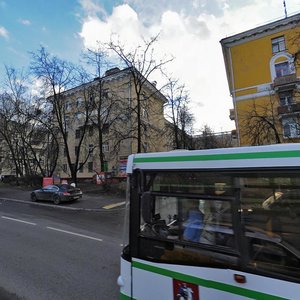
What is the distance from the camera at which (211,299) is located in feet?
9.31

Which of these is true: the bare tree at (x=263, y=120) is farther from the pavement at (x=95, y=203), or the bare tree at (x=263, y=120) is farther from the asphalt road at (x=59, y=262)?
the asphalt road at (x=59, y=262)

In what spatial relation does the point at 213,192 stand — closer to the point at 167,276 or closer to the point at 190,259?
the point at 190,259

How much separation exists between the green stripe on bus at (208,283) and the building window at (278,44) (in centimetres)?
3555

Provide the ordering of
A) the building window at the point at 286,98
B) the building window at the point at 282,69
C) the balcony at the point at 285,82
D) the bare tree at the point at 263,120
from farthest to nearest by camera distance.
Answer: the building window at the point at 282,69 → the building window at the point at 286,98 → the balcony at the point at 285,82 → the bare tree at the point at 263,120

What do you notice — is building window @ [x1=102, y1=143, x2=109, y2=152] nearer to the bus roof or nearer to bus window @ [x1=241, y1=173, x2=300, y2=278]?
the bus roof

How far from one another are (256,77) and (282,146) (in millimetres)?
35040

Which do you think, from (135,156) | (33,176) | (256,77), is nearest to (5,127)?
(33,176)

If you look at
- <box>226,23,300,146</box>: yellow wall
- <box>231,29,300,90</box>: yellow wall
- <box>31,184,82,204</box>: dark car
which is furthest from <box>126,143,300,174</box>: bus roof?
<box>231,29,300,90</box>: yellow wall

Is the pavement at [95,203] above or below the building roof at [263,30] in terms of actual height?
below

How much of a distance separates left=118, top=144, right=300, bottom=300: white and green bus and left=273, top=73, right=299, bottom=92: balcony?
108ft

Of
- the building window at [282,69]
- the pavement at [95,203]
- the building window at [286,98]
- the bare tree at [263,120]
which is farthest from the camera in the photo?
the building window at [282,69]

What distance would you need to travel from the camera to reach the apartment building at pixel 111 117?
2945 cm

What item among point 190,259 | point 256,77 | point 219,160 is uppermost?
point 256,77

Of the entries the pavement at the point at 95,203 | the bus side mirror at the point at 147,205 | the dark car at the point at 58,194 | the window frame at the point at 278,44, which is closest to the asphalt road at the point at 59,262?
the bus side mirror at the point at 147,205
